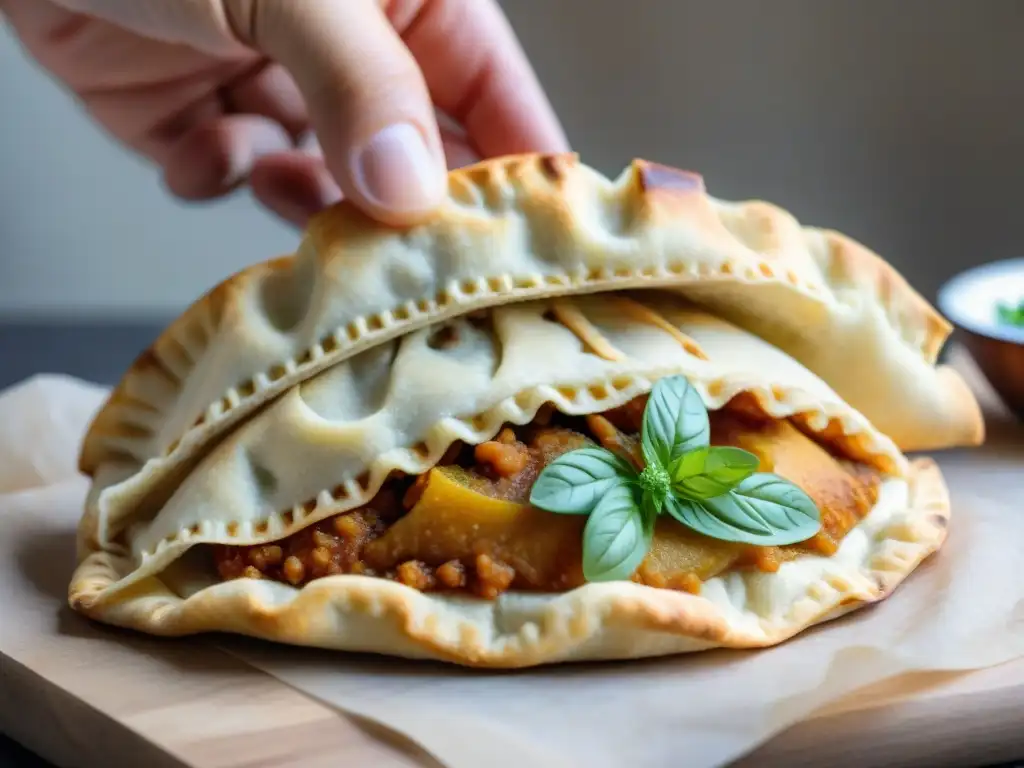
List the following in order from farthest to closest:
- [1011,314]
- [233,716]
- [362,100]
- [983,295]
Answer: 1. [983,295]
2. [1011,314]
3. [362,100]
4. [233,716]

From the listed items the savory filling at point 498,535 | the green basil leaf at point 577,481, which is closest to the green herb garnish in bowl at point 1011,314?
the savory filling at point 498,535

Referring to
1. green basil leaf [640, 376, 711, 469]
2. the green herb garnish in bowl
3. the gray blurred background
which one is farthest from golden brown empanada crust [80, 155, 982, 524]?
the gray blurred background

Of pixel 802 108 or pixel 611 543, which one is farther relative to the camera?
pixel 802 108

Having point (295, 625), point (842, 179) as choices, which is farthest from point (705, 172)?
point (295, 625)

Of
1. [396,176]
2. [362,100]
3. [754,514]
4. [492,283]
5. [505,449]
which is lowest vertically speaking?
[754,514]

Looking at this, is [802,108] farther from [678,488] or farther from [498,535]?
[498,535]

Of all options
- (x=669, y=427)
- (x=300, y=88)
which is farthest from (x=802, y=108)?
(x=669, y=427)
